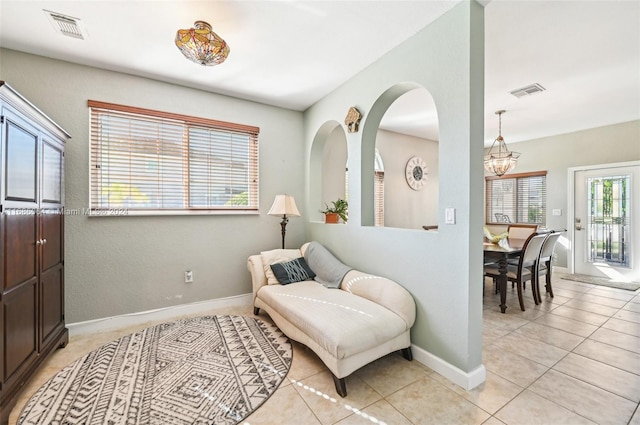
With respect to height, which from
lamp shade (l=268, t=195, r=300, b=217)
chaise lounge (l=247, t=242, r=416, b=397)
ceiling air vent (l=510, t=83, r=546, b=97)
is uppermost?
ceiling air vent (l=510, t=83, r=546, b=97)

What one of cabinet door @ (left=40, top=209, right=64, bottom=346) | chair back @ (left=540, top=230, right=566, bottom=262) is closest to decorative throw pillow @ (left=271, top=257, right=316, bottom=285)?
cabinet door @ (left=40, top=209, right=64, bottom=346)

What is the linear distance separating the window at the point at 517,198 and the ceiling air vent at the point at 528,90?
9.30 feet

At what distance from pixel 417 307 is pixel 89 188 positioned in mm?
3305

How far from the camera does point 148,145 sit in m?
2.98

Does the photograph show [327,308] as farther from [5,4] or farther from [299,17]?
[5,4]

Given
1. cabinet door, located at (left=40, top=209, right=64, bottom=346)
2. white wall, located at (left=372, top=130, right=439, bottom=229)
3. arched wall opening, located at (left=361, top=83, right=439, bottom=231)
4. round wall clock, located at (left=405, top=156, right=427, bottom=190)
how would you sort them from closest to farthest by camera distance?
cabinet door, located at (left=40, top=209, right=64, bottom=346), arched wall opening, located at (left=361, top=83, right=439, bottom=231), white wall, located at (left=372, top=130, right=439, bottom=229), round wall clock, located at (left=405, top=156, right=427, bottom=190)

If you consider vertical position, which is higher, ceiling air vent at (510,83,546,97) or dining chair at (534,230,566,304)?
ceiling air vent at (510,83,546,97)

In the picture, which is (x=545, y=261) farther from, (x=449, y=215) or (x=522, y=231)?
(x=449, y=215)

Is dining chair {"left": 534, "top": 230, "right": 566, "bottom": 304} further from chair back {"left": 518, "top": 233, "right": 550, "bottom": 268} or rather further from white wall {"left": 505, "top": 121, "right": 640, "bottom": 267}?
white wall {"left": 505, "top": 121, "right": 640, "bottom": 267}

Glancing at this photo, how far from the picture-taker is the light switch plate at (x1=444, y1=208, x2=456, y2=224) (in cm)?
193

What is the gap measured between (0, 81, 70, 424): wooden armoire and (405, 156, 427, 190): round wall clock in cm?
499

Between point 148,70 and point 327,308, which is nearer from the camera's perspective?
point 327,308

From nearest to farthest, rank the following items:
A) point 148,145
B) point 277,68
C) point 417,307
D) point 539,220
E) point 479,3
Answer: point 479,3 → point 417,307 → point 277,68 → point 148,145 → point 539,220

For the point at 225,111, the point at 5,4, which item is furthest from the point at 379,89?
the point at 5,4
